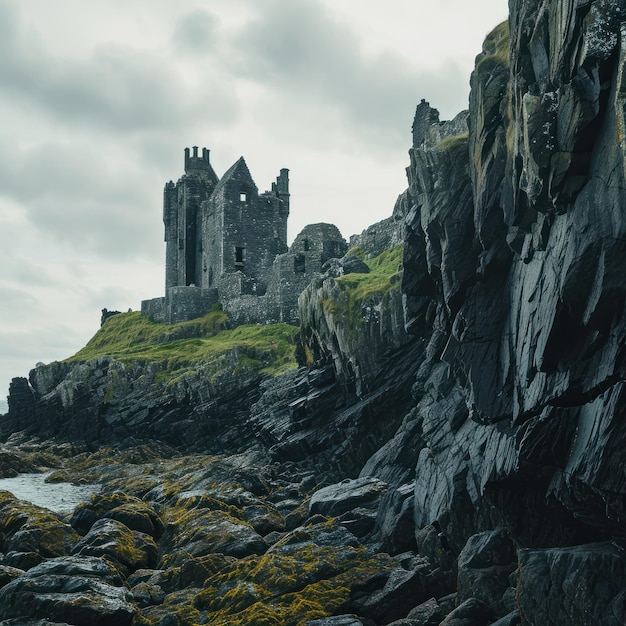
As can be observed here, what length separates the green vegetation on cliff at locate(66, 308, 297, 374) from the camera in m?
57.4

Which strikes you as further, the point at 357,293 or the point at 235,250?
the point at 235,250

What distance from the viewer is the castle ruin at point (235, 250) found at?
A: 63.9 metres

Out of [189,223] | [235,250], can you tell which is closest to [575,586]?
[235,250]

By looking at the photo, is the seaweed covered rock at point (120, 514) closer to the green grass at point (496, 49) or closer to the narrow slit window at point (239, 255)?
the green grass at point (496, 49)

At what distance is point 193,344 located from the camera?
67.5 metres

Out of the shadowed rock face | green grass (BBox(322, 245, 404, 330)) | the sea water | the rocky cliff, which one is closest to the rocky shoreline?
Result: the rocky cliff

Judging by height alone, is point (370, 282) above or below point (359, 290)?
above

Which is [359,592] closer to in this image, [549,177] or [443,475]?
[443,475]

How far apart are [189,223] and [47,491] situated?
47.7m

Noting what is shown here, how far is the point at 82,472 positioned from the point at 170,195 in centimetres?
4897

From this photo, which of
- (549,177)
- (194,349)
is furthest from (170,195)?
(549,177)

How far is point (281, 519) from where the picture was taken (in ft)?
95.9

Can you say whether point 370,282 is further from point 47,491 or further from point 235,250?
point 235,250

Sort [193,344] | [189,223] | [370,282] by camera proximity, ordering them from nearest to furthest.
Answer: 1. [370,282]
2. [193,344]
3. [189,223]
